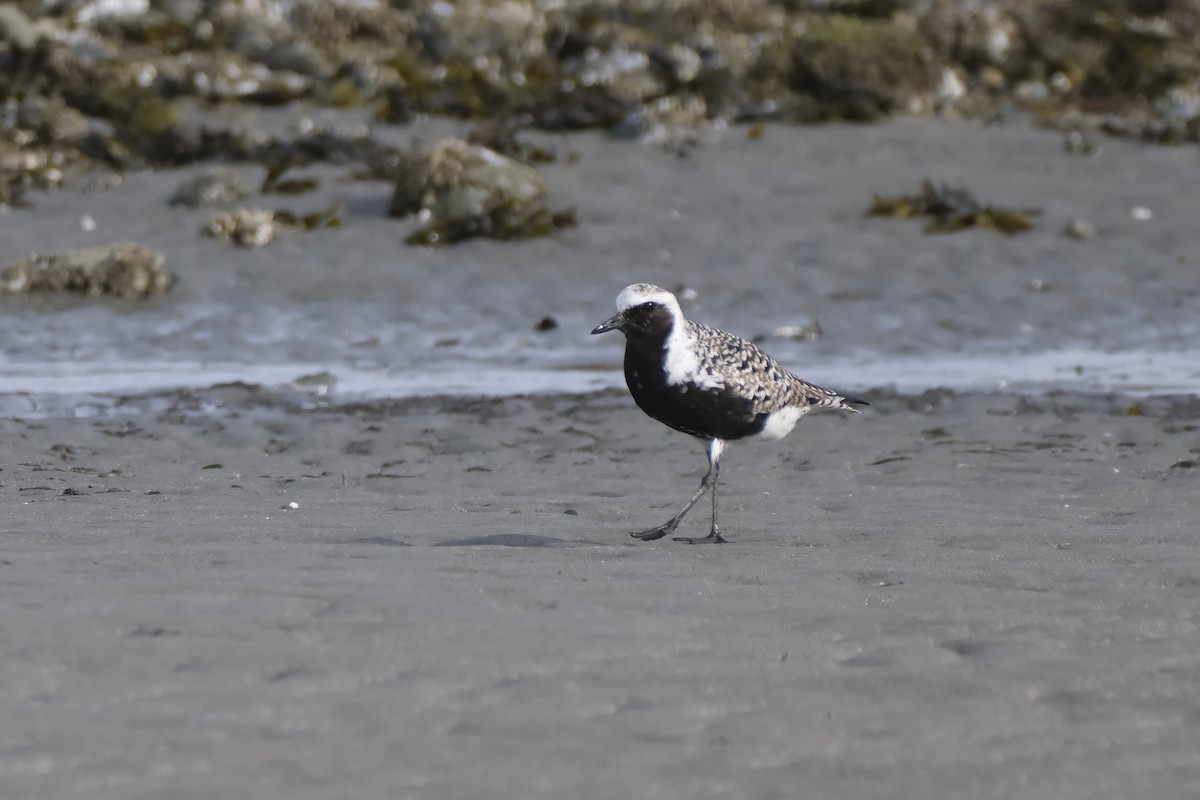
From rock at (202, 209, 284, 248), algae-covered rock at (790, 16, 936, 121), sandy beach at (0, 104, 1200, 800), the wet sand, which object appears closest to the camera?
the wet sand

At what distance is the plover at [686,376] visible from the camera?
6648 millimetres

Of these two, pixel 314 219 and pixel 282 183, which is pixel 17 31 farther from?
pixel 314 219

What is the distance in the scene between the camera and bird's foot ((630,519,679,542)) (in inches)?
255

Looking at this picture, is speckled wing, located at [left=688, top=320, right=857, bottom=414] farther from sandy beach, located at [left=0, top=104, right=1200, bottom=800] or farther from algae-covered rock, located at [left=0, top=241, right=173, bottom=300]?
algae-covered rock, located at [left=0, top=241, right=173, bottom=300]

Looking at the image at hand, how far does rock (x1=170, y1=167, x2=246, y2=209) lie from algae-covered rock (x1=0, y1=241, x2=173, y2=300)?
2.39 metres

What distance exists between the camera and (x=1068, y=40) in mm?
22375

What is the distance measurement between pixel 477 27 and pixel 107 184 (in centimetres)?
662

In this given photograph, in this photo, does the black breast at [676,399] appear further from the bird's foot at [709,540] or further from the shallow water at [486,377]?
the shallow water at [486,377]

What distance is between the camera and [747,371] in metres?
6.93

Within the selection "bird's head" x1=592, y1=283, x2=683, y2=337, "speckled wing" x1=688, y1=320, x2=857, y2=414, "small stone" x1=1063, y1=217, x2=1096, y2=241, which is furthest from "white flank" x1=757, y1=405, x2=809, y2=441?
"small stone" x1=1063, y1=217, x2=1096, y2=241

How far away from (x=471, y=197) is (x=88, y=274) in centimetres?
337

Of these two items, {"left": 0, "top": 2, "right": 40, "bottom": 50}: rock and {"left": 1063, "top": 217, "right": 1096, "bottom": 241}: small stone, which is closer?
{"left": 1063, "top": 217, "right": 1096, "bottom": 241}: small stone

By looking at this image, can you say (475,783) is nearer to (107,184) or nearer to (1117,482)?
(1117,482)

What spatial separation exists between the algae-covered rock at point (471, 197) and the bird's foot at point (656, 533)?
816 centimetres
